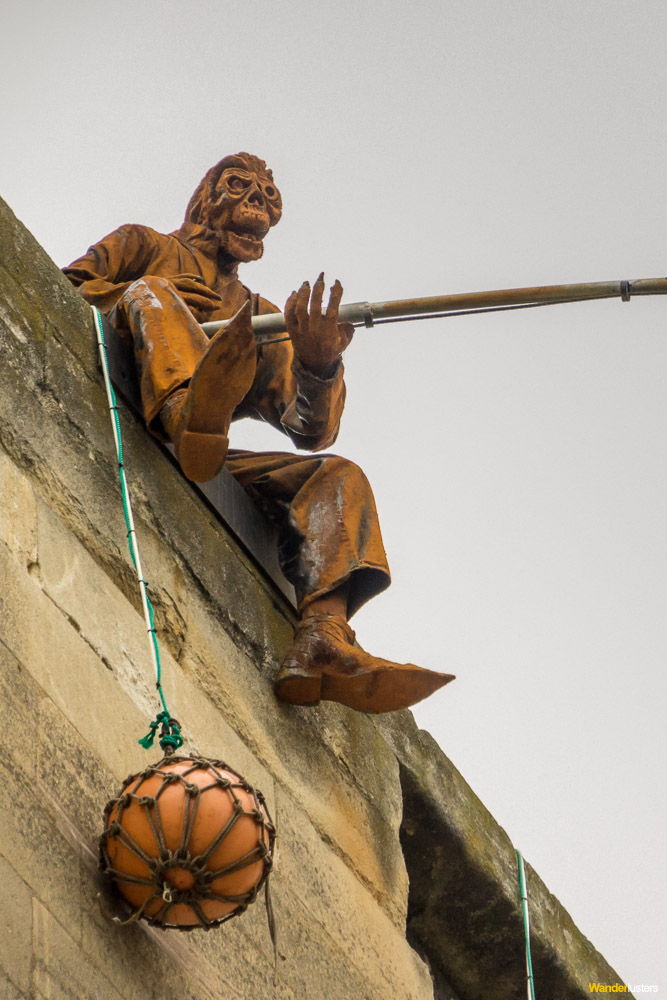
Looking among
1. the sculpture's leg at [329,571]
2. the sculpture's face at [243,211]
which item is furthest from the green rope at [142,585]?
the sculpture's face at [243,211]

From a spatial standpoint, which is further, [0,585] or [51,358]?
[51,358]

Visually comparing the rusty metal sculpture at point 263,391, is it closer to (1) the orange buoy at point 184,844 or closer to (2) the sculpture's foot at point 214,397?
(2) the sculpture's foot at point 214,397

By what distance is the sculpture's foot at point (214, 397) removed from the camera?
4789mm

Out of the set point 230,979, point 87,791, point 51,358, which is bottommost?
point 230,979

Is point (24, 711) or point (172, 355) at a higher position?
point (172, 355)

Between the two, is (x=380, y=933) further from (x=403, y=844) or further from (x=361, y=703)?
(x=403, y=844)

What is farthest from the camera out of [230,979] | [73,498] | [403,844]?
[403,844]

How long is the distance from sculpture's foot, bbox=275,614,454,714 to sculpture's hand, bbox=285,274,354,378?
66 centimetres

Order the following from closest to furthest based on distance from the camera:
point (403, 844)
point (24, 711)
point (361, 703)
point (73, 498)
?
point (24, 711) → point (73, 498) → point (361, 703) → point (403, 844)

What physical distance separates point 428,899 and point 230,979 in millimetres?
2150

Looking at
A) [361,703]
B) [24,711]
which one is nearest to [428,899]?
[361,703]

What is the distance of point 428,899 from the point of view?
6.41 m

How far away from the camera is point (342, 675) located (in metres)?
5.09

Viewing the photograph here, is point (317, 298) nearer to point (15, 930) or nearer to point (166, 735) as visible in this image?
point (166, 735)
